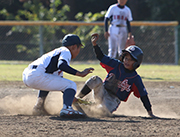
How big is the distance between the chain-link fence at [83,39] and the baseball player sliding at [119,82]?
897 cm

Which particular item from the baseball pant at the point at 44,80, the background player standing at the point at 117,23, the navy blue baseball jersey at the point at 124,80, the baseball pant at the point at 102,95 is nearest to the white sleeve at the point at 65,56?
the baseball pant at the point at 44,80

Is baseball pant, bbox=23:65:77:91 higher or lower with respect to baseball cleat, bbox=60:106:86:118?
higher

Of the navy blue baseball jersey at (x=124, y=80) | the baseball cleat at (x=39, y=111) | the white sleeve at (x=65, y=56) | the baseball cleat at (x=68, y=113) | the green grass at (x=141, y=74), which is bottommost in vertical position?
the green grass at (x=141, y=74)

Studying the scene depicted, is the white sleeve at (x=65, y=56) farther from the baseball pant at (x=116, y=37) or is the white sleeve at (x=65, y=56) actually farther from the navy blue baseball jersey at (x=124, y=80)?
the baseball pant at (x=116, y=37)

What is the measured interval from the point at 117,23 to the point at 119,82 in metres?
4.96

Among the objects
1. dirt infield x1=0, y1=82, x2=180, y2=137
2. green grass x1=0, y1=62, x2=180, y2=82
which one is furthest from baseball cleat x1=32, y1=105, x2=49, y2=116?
green grass x1=0, y1=62, x2=180, y2=82

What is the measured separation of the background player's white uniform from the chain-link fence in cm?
418

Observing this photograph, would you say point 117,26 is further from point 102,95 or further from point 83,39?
point 102,95

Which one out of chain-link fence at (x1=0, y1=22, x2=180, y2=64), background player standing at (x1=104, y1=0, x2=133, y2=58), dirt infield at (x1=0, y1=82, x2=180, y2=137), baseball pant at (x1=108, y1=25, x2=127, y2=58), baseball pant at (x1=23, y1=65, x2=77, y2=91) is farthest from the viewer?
chain-link fence at (x1=0, y1=22, x2=180, y2=64)

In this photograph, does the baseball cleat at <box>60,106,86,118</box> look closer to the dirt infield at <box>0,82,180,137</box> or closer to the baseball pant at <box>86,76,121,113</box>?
the dirt infield at <box>0,82,180,137</box>

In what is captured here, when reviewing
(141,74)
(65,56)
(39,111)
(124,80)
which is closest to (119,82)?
(124,80)

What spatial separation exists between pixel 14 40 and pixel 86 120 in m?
11.0

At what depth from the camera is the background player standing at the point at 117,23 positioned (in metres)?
8.95

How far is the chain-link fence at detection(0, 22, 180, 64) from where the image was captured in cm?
1353
